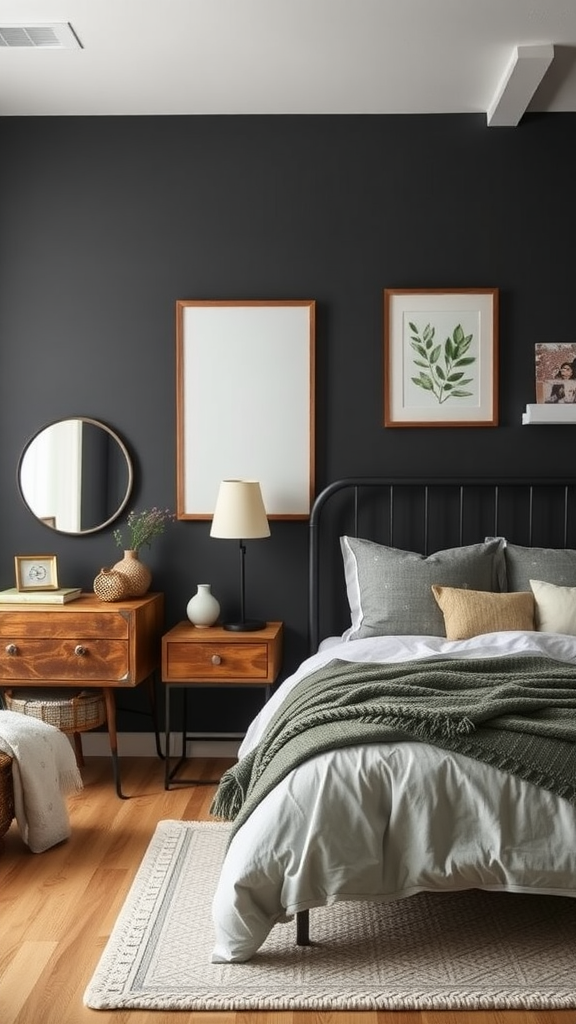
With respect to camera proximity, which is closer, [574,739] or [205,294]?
[574,739]

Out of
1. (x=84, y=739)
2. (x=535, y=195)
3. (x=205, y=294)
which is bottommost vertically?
(x=84, y=739)

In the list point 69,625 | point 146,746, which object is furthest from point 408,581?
point 146,746

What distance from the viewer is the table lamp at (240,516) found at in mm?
4195

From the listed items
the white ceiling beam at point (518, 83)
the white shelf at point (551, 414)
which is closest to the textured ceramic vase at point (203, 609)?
the white shelf at point (551, 414)

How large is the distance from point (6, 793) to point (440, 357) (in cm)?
258

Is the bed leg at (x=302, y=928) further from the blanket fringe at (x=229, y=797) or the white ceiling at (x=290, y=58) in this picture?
the white ceiling at (x=290, y=58)

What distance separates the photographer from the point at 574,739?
2.68 m

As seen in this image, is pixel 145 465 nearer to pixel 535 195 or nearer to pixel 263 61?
pixel 263 61

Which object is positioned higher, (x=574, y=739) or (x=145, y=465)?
(x=145, y=465)

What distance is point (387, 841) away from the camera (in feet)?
8.47

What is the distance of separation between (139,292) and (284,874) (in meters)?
2.88

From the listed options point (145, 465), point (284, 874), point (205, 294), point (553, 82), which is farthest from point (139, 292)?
point (284, 874)

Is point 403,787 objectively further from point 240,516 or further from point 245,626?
point 240,516

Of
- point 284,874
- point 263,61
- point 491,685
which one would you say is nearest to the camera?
point 284,874
